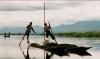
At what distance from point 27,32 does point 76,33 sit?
41.1 ft

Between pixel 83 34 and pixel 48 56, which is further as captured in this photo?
pixel 83 34

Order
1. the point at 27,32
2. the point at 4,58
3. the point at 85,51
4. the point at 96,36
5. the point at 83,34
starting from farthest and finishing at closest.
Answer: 1. the point at 83,34
2. the point at 96,36
3. the point at 27,32
4. the point at 85,51
5. the point at 4,58

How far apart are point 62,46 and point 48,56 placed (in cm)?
37

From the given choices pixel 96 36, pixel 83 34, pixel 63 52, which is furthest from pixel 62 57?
pixel 83 34

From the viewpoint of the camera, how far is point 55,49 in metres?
9.52

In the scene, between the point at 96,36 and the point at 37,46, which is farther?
the point at 96,36

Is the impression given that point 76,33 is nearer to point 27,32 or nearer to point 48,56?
point 27,32

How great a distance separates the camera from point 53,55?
9.55 meters

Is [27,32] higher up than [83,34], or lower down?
higher up

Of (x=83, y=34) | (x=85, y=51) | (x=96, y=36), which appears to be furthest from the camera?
(x=83, y=34)

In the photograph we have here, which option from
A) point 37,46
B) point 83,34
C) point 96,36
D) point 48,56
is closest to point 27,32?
point 37,46

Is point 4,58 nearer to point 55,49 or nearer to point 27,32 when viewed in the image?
point 55,49

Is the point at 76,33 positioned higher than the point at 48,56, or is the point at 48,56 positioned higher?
the point at 48,56

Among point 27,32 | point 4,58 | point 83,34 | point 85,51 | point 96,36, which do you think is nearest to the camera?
point 4,58
